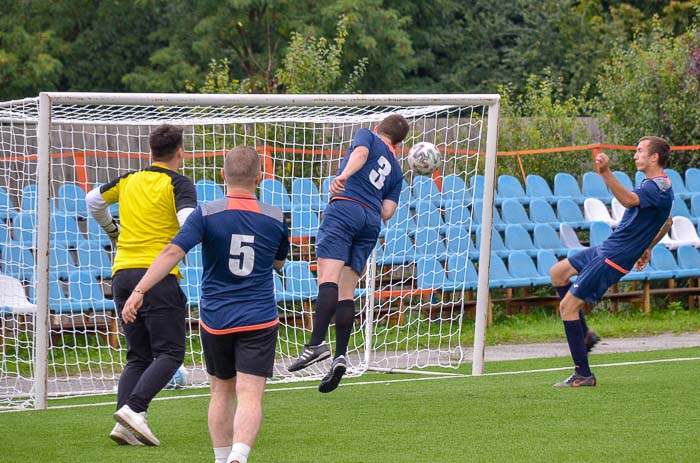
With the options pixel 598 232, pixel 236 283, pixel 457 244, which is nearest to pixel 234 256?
pixel 236 283

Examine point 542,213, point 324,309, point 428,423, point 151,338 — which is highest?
point 542,213

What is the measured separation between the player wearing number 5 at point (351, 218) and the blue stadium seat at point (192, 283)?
3153 millimetres

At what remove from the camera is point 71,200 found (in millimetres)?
12633

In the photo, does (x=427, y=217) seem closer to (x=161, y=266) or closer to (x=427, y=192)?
(x=427, y=192)

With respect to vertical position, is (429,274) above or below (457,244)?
below

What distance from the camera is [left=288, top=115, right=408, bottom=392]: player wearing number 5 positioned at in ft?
28.7

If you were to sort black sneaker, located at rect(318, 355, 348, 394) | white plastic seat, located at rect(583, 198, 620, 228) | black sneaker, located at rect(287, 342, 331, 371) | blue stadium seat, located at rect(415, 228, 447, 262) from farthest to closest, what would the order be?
white plastic seat, located at rect(583, 198, 620, 228) → blue stadium seat, located at rect(415, 228, 447, 262) → black sneaker, located at rect(287, 342, 331, 371) → black sneaker, located at rect(318, 355, 348, 394)

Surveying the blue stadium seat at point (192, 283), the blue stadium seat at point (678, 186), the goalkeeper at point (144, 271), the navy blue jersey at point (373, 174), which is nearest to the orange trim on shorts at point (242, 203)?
the goalkeeper at point (144, 271)

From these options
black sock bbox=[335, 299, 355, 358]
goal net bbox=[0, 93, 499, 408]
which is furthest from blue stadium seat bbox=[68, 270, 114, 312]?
black sock bbox=[335, 299, 355, 358]

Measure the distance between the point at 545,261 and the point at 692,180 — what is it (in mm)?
3919

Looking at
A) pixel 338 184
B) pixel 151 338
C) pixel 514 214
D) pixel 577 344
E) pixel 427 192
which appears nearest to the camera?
pixel 151 338

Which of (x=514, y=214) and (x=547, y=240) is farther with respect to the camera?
(x=514, y=214)

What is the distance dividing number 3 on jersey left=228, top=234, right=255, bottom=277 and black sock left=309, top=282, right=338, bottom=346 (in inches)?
102

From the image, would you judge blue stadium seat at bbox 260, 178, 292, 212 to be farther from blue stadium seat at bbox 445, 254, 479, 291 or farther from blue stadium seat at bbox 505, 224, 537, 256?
blue stadium seat at bbox 505, 224, 537, 256
